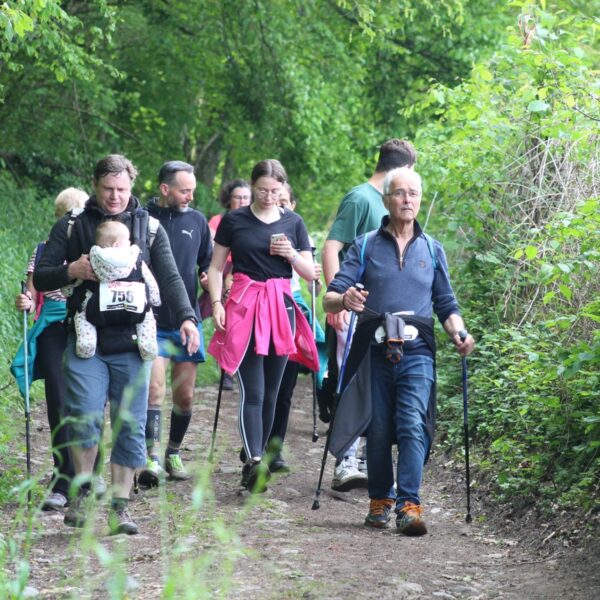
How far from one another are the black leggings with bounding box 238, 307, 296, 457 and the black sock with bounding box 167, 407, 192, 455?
0.68 metres

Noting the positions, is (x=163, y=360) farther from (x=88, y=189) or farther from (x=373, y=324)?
(x=88, y=189)

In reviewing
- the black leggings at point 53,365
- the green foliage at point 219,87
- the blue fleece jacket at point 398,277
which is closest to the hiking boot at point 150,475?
the black leggings at point 53,365

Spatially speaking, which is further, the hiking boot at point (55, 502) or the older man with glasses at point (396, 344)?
the hiking boot at point (55, 502)

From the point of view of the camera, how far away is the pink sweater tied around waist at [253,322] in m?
8.26

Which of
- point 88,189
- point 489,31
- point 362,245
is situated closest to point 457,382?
point 362,245

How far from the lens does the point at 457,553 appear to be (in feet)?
22.8

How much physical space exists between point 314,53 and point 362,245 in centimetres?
1241

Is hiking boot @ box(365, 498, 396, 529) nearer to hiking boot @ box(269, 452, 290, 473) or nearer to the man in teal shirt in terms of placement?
the man in teal shirt

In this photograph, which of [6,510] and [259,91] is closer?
[6,510]

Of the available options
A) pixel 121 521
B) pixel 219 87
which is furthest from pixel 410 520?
pixel 219 87

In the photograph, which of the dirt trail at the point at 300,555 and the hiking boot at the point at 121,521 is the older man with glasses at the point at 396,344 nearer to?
the dirt trail at the point at 300,555

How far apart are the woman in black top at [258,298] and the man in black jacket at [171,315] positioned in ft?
1.12

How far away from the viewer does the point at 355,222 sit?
8.63m

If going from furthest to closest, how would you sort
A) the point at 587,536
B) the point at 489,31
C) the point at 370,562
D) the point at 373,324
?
1. the point at 489,31
2. the point at 373,324
3. the point at 587,536
4. the point at 370,562
